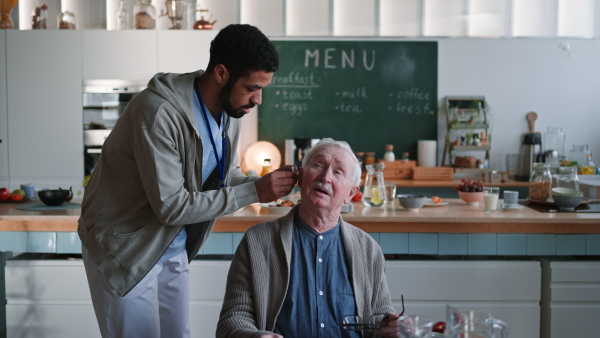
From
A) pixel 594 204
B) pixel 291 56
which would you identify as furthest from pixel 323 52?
pixel 594 204

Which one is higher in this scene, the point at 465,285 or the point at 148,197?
the point at 148,197

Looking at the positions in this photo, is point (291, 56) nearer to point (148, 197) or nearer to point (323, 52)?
point (323, 52)

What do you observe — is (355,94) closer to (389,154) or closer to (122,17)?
(389,154)

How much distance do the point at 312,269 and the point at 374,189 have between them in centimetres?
148

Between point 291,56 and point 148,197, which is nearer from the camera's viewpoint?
point 148,197

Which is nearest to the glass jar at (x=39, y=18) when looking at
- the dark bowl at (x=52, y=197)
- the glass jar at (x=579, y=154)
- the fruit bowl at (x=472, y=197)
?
the dark bowl at (x=52, y=197)

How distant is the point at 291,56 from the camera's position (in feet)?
19.7

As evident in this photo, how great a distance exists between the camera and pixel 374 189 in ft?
11.4

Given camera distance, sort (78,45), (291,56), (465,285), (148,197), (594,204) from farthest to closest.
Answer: (291,56)
(78,45)
(594,204)
(465,285)
(148,197)

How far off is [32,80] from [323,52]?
8.44 feet

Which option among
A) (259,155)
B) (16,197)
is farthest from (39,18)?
(16,197)

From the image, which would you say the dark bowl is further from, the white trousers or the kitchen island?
the white trousers

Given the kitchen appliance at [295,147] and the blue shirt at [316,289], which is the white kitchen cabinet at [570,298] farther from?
the kitchen appliance at [295,147]

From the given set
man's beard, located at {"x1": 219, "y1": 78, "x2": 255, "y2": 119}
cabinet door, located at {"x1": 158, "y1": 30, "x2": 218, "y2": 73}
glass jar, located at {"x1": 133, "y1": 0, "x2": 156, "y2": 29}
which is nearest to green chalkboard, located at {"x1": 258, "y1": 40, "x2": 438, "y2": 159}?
cabinet door, located at {"x1": 158, "y1": 30, "x2": 218, "y2": 73}
